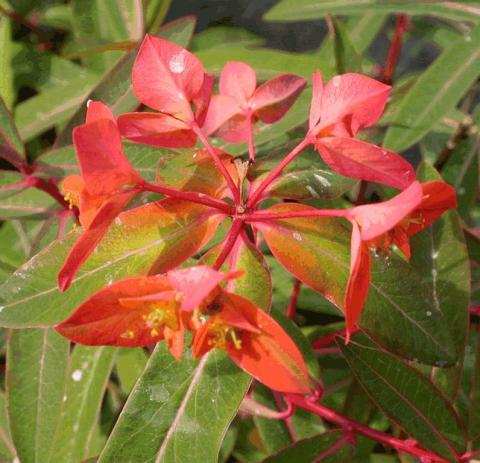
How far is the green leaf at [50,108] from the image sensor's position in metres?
1.35

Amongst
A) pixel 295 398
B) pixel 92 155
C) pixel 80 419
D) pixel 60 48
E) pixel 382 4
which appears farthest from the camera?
pixel 60 48

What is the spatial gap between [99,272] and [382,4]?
833 millimetres

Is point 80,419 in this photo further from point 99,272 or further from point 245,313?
point 245,313

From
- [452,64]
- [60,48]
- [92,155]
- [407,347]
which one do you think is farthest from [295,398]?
[60,48]

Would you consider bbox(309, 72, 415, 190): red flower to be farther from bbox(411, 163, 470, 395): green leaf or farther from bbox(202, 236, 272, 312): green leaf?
bbox(411, 163, 470, 395): green leaf

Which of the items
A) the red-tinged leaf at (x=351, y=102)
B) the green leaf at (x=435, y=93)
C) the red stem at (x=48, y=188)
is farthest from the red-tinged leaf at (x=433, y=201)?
the red stem at (x=48, y=188)

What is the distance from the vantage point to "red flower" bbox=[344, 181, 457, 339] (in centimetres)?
55

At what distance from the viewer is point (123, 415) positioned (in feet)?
2.42

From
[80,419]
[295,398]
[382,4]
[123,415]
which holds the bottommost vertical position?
[80,419]

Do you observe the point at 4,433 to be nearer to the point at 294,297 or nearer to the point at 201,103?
the point at 294,297

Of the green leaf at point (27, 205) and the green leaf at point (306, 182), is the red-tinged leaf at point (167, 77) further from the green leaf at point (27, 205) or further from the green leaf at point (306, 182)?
the green leaf at point (27, 205)

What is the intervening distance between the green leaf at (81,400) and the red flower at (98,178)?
536mm

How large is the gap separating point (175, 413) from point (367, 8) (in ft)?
2.92

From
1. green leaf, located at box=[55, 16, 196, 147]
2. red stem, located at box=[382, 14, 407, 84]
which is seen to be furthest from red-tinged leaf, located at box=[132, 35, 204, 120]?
red stem, located at box=[382, 14, 407, 84]
